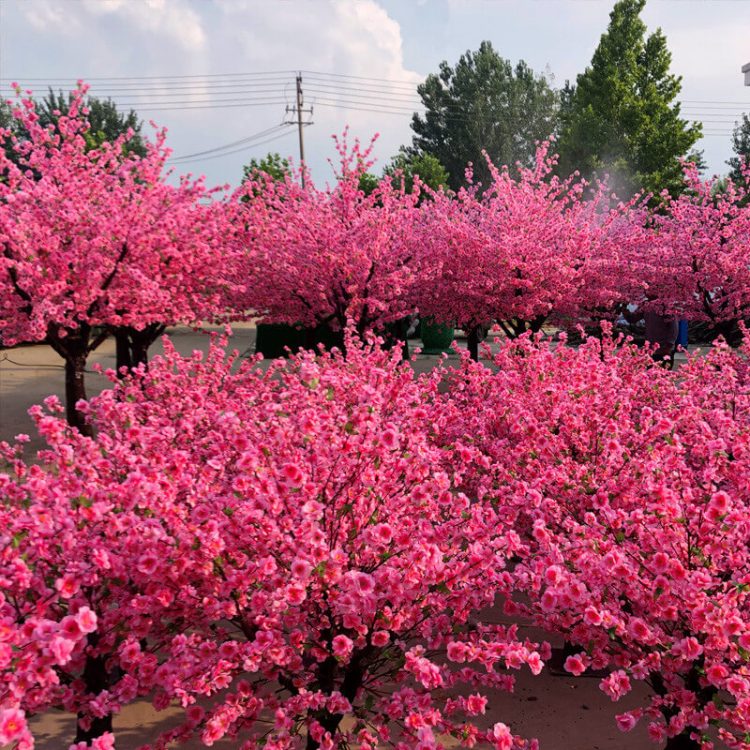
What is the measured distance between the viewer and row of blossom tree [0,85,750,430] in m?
10.0

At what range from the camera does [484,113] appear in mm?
51188

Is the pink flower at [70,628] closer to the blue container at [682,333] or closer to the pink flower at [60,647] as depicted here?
the pink flower at [60,647]

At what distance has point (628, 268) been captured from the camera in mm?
15102

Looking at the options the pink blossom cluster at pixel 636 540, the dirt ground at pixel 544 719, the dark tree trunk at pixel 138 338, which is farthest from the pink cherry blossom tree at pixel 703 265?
the dark tree trunk at pixel 138 338

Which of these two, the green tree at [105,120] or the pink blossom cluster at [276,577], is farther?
the green tree at [105,120]

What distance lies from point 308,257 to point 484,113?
44210 mm

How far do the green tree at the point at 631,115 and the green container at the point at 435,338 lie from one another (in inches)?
726

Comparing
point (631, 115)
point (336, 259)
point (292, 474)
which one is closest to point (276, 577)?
point (292, 474)

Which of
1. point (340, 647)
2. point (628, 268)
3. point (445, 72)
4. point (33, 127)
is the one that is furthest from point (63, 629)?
point (445, 72)

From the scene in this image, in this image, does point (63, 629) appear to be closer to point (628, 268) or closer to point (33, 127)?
point (33, 127)

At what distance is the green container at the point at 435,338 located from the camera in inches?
861

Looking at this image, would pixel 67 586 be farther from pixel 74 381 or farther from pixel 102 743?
pixel 74 381

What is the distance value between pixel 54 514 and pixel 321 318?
10958 mm

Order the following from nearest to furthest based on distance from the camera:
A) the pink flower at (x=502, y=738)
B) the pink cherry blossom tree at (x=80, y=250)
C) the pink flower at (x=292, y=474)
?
1. the pink flower at (x=502, y=738)
2. the pink flower at (x=292, y=474)
3. the pink cherry blossom tree at (x=80, y=250)
